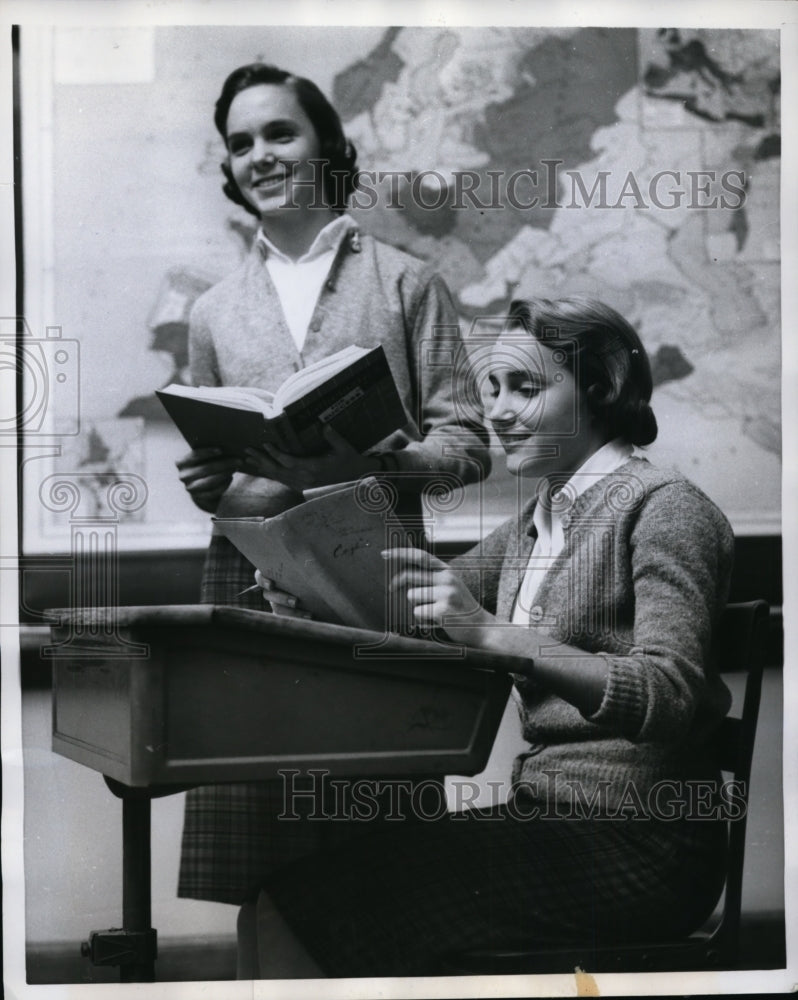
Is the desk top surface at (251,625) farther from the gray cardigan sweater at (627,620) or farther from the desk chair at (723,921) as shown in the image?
the desk chair at (723,921)

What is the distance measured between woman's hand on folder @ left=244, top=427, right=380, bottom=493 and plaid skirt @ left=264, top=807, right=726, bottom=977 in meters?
0.64

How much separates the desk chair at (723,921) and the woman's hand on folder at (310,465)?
0.70m

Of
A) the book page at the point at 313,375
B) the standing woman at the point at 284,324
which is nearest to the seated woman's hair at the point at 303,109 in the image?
the standing woman at the point at 284,324

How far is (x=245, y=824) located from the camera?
221 centimetres

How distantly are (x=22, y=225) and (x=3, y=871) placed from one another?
1.18m

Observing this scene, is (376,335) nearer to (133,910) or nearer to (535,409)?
(535,409)

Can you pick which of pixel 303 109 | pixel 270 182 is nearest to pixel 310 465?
pixel 270 182

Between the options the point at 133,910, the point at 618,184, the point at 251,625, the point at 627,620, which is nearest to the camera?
the point at 251,625

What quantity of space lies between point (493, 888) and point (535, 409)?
851 mm

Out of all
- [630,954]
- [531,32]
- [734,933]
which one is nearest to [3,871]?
[630,954]

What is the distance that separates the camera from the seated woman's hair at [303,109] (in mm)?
2232

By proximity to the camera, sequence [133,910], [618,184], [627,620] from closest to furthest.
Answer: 1. [133,910]
2. [627,620]
3. [618,184]

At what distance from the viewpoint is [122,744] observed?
6.27 ft

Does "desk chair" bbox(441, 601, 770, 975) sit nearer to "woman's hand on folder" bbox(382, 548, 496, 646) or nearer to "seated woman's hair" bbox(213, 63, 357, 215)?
"woman's hand on folder" bbox(382, 548, 496, 646)
